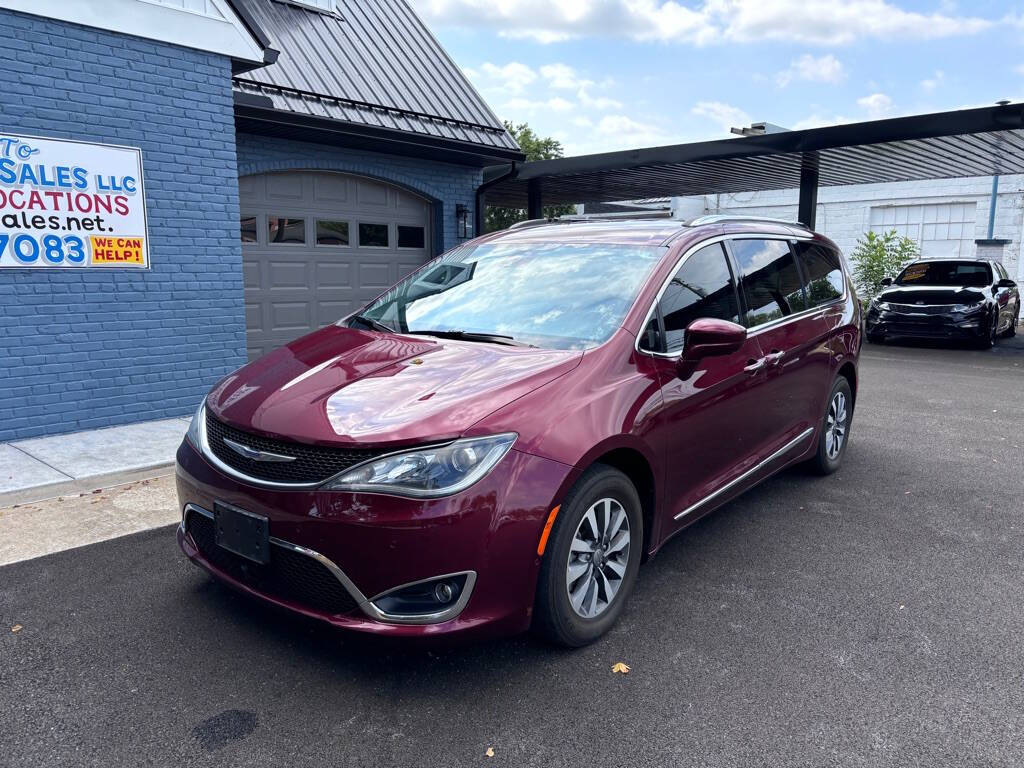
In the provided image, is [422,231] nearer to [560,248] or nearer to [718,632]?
[560,248]

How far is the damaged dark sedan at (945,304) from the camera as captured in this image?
44.9 feet

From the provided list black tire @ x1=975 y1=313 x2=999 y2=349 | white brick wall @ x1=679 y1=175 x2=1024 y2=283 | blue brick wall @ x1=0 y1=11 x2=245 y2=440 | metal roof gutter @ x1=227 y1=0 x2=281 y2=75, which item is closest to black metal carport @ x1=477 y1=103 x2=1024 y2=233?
black tire @ x1=975 y1=313 x2=999 y2=349

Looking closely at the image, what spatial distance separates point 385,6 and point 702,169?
6.04 m

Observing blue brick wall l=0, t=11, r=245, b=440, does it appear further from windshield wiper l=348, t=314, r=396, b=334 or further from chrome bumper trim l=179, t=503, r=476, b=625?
chrome bumper trim l=179, t=503, r=476, b=625

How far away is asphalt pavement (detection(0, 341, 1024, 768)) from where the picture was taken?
2.49m

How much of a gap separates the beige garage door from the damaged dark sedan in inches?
370

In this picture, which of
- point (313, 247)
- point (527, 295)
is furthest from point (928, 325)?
point (527, 295)

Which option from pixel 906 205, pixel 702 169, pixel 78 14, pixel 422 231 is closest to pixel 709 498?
pixel 78 14

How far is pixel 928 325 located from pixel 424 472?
13.9 metres

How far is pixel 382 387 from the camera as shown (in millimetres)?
2979

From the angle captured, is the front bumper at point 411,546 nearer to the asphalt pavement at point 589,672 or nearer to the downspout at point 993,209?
the asphalt pavement at point 589,672

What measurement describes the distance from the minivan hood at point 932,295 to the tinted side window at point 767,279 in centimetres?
1105

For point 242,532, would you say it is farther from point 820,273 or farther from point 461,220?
point 461,220

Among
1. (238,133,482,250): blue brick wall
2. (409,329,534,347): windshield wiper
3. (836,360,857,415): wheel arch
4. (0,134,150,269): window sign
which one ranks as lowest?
(836,360,857,415): wheel arch
